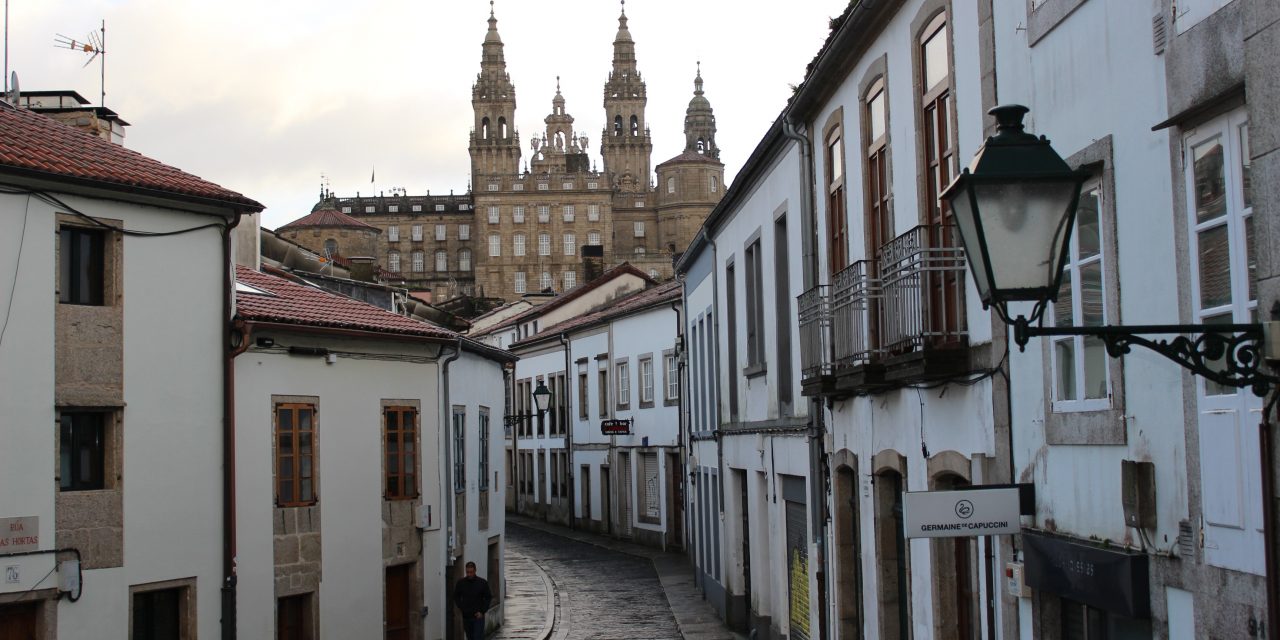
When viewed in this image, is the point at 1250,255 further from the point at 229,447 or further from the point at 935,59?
the point at 229,447

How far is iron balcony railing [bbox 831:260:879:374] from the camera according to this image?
11664mm

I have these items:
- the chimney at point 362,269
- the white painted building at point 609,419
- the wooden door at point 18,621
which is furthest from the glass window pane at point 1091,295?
the chimney at point 362,269

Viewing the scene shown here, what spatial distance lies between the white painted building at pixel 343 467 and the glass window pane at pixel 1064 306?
427 inches

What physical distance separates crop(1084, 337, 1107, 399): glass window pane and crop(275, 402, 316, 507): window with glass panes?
11849 millimetres

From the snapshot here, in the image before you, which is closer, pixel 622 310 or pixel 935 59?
pixel 935 59

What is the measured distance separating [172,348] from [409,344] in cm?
446

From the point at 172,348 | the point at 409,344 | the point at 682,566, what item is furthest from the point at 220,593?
the point at 682,566

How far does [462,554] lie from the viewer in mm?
22000

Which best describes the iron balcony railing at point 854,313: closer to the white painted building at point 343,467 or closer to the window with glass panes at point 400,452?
the white painted building at point 343,467

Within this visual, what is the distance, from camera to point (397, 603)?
19.7 meters

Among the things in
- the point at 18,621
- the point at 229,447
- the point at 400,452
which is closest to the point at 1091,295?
the point at 18,621

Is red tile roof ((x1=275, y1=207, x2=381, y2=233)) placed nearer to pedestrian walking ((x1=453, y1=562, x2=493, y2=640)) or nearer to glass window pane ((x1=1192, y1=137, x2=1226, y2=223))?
pedestrian walking ((x1=453, y1=562, x2=493, y2=640))

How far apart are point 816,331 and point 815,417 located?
2.15 m

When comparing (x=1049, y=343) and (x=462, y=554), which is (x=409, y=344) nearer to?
(x=462, y=554)
